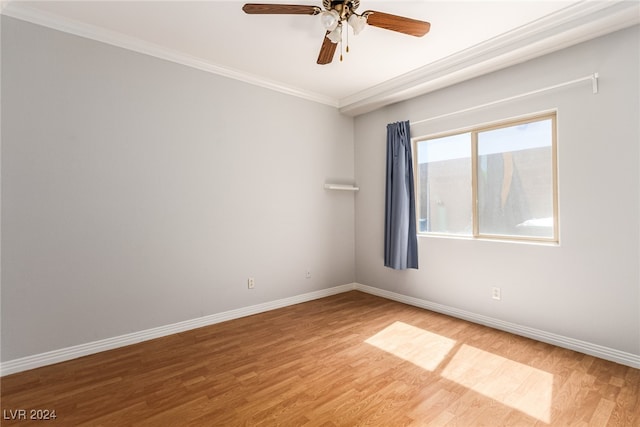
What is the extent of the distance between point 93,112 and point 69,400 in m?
2.18

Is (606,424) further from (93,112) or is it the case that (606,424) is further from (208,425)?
(93,112)

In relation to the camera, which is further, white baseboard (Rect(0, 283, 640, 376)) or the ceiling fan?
white baseboard (Rect(0, 283, 640, 376))

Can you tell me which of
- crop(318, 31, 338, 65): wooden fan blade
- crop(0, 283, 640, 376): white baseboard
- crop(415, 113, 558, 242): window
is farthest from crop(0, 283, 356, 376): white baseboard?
crop(318, 31, 338, 65): wooden fan blade

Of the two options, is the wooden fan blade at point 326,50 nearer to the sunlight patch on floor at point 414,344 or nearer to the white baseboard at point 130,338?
the sunlight patch on floor at point 414,344

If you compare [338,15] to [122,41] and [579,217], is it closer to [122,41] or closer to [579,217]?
[122,41]

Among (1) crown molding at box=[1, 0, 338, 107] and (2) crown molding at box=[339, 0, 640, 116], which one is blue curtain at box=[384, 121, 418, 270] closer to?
(2) crown molding at box=[339, 0, 640, 116]

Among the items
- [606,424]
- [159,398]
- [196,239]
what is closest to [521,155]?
[606,424]

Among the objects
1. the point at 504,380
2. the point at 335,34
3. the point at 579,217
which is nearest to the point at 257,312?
the point at 504,380

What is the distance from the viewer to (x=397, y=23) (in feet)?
7.12

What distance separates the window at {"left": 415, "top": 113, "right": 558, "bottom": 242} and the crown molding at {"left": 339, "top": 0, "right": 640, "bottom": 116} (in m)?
0.58

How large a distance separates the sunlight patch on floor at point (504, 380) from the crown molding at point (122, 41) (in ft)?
11.2

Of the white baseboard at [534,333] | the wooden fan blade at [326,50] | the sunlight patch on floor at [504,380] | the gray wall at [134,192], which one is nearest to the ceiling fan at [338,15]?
the wooden fan blade at [326,50]

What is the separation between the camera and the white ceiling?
2.35 m

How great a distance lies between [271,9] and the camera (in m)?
2.00
